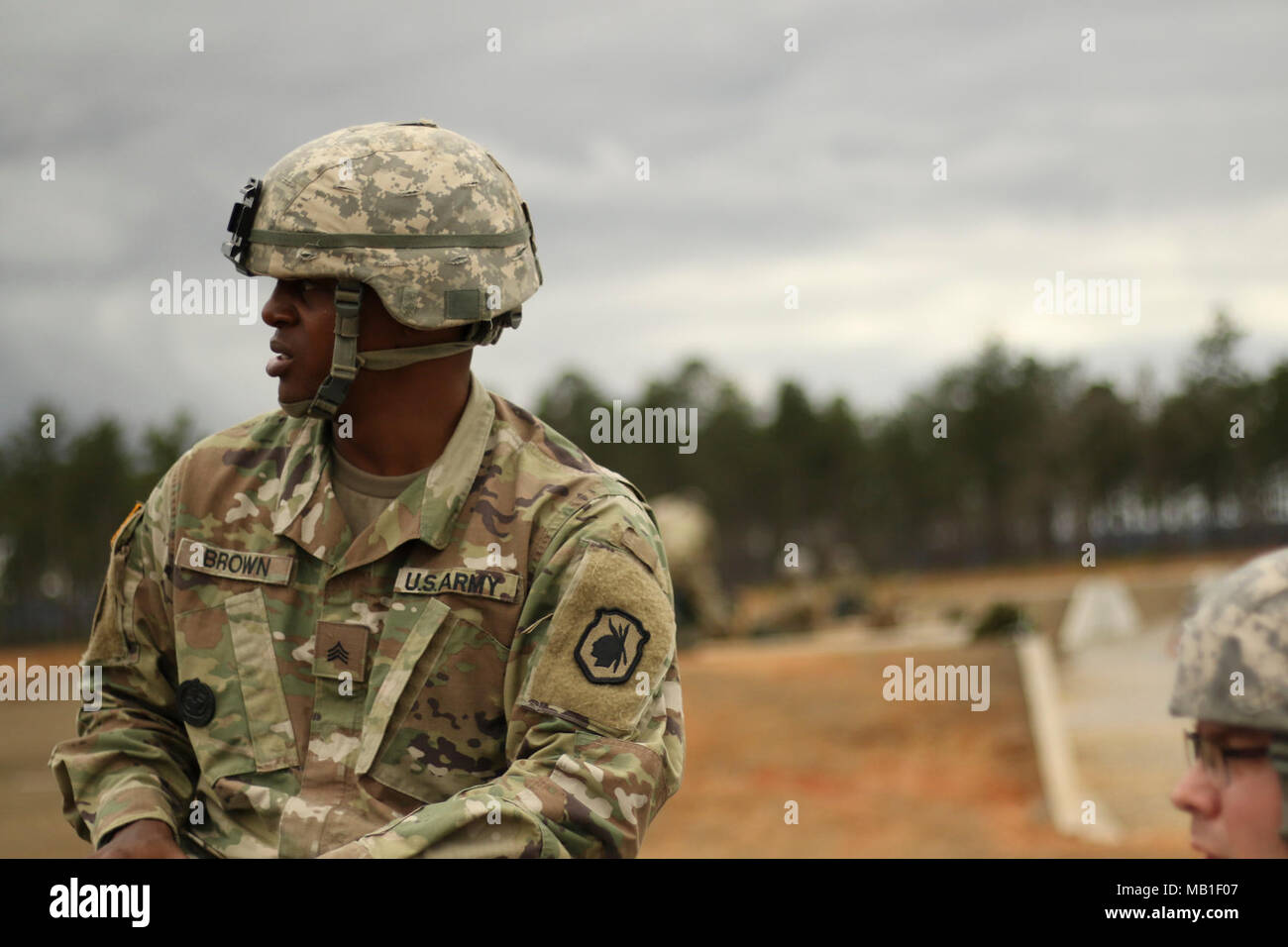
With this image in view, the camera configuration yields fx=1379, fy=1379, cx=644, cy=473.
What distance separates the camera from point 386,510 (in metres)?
3.13

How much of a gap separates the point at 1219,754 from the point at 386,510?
1917 mm

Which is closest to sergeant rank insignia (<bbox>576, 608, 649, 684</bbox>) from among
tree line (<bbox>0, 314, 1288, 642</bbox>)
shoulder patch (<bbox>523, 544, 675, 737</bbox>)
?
shoulder patch (<bbox>523, 544, 675, 737</bbox>)

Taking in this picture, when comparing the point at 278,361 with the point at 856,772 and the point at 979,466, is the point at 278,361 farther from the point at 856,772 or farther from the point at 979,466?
the point at 979,466

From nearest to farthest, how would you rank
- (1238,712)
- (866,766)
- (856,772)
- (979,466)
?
(1238,712) → (856,772) → (866,766) → (979,466)

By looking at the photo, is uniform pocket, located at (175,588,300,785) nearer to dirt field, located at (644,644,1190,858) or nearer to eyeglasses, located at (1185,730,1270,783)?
eyeglasses, located at (1185,730,1270,783)

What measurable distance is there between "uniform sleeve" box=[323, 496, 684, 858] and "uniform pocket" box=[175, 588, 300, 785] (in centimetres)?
45

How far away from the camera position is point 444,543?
3.11 meters

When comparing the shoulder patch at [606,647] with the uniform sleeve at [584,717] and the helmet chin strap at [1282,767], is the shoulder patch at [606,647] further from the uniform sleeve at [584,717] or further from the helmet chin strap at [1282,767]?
the helmet chin strap at [1282,767]

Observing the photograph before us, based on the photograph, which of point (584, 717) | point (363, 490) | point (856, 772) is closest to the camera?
point (584, 717)

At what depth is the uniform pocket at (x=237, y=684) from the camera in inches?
122

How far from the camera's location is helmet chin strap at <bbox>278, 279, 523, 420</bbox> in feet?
9.96

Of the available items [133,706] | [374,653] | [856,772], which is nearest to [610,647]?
[374,653]

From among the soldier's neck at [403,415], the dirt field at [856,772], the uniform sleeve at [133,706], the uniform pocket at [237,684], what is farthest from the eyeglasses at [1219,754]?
the dirt field at [856,772]
